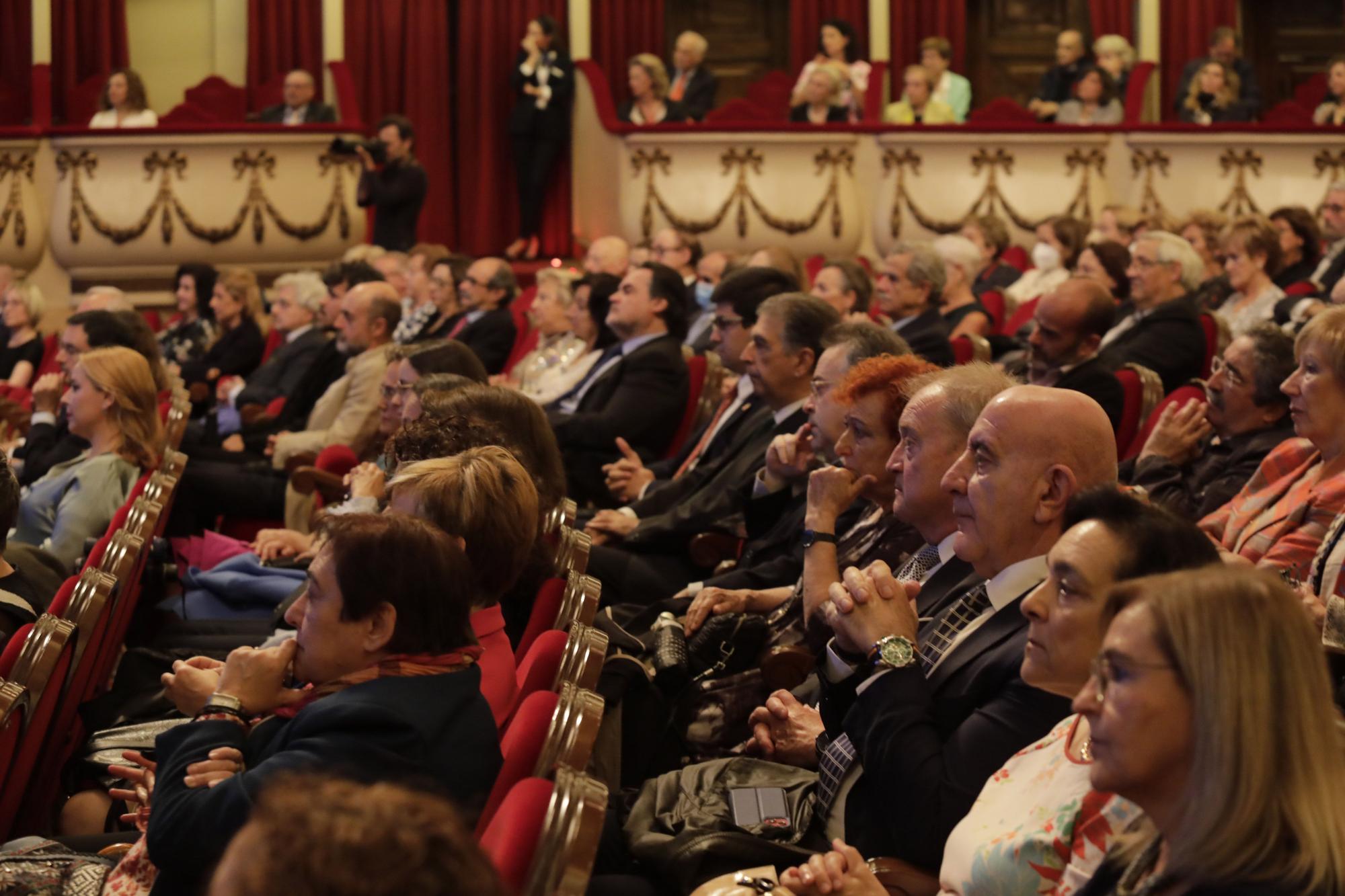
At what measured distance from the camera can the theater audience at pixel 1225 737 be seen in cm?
123

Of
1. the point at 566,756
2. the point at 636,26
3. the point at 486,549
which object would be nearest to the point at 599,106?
the point at 636,26

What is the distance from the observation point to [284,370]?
6188 millimetres

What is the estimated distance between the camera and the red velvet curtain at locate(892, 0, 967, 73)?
35.6ft

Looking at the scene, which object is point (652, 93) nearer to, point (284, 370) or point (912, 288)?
point (284, 370)

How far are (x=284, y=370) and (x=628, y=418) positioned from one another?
2.05 m

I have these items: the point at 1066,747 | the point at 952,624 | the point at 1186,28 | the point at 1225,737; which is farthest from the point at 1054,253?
the point at 1225,737

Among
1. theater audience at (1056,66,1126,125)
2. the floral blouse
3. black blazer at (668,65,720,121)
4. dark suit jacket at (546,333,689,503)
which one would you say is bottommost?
the floral blouse

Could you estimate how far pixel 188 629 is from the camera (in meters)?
3.38

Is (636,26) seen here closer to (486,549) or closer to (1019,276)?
(1019,276)

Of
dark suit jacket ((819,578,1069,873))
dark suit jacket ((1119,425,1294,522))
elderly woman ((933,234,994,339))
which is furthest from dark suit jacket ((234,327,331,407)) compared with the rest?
dark suit jacket ((819,578,1069,873))

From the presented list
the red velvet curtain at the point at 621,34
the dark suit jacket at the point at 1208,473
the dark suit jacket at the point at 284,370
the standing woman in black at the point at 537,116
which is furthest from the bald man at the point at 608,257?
the red velvet curtain at the point at 621,34

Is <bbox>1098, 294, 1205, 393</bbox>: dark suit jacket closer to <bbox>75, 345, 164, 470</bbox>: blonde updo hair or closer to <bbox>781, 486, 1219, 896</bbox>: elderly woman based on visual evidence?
<bbox>75, 345, 164, 470</bbox>: blonde updo hair

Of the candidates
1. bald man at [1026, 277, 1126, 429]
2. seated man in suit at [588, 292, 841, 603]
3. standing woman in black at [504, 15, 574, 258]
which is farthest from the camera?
standing woman in black at [504, 15, 574, 258]

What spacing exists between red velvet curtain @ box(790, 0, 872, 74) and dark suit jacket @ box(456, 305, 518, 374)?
524cm
